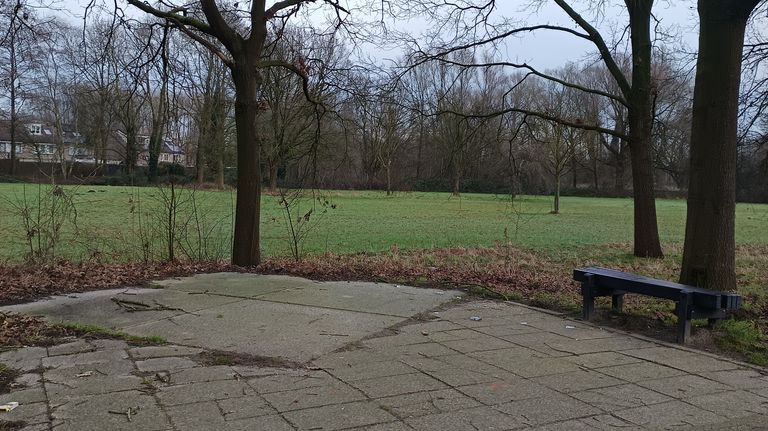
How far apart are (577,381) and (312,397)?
2.13 metres

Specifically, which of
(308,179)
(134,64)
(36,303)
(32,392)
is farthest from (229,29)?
(32,392)

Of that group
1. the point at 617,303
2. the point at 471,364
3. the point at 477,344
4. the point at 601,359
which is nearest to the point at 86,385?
the point at 471,364

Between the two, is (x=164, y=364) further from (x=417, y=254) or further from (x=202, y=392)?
(x=417, y=254)

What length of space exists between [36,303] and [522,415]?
232 inches

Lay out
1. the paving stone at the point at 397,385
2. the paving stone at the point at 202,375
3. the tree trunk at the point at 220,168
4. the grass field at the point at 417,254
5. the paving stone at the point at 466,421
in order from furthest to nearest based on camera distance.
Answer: the tree trunk at the point at 220,168, the grass field at the point at 417,254, the paving stone at the point at 202,375, the paving stone at the point at 397,385, the paving stone at the point at 466,421

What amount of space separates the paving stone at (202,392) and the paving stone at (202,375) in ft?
0.31

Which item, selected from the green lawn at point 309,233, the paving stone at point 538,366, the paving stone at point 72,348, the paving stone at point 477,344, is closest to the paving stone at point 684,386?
the paving stone at point 538,366

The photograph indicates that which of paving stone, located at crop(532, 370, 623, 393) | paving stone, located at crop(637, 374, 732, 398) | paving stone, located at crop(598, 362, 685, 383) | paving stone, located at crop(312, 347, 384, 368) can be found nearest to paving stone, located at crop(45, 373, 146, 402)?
paving stone, located at crop(312, 347, 384, 368)

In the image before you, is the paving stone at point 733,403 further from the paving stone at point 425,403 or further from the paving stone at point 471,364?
the paving stone at point 425,403

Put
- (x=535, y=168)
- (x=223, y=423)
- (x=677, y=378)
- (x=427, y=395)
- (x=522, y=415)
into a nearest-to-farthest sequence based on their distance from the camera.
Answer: (x=223, y=423) → (x=522, y=415) → (x=427, y=395) → (x=677, y=378) → (x=535, y=168)

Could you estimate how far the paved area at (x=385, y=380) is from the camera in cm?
393

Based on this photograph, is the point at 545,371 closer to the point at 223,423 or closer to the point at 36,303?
the point at 223,423

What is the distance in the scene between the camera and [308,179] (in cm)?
1222

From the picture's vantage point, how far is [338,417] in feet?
12.9
